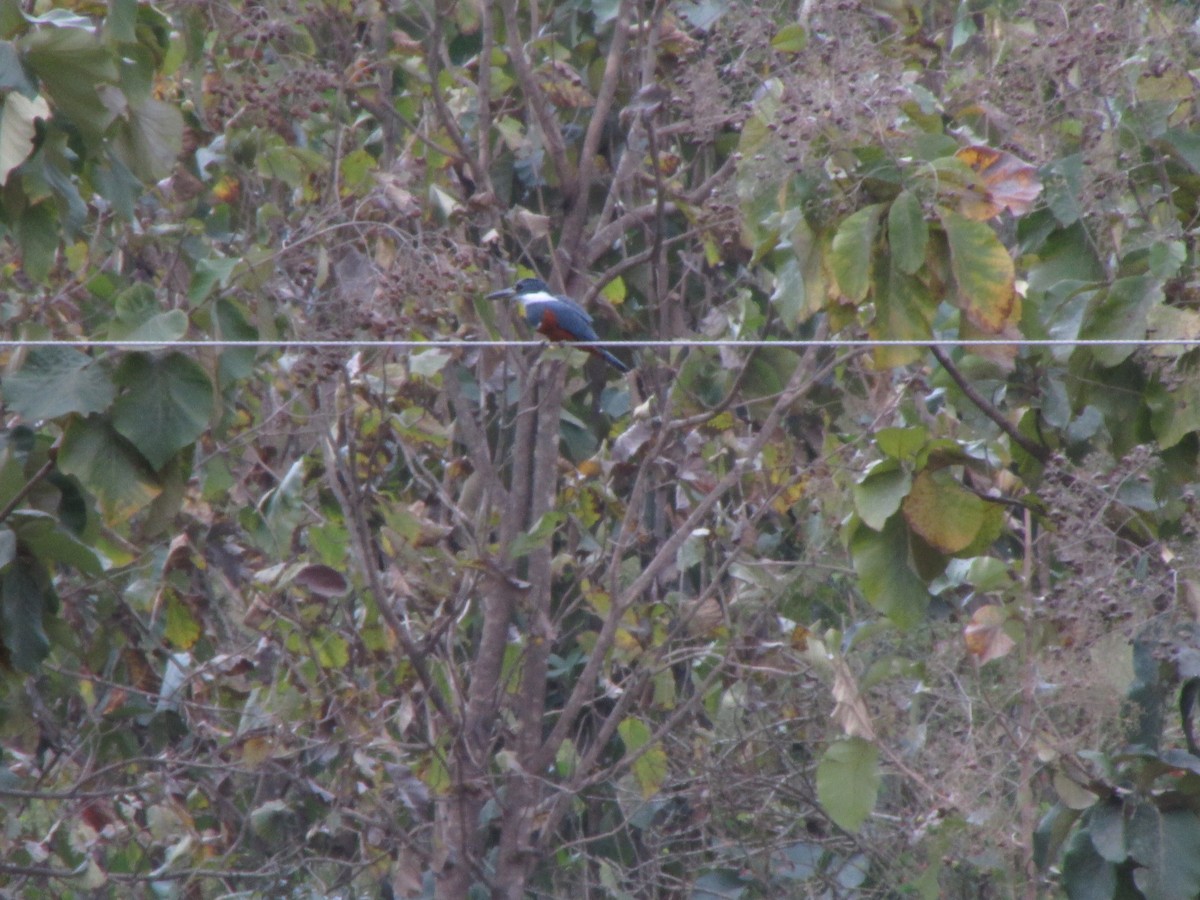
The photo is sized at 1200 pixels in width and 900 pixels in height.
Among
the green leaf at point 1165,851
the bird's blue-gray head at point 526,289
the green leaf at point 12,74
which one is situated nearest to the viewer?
the green leaf at point 12,74

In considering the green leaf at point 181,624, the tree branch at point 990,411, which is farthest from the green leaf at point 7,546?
the tree branch at point 990,411

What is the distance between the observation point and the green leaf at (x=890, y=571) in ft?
11.2

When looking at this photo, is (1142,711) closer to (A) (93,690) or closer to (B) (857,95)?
(B) (857,95)

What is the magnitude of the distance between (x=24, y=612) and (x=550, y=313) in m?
1.71

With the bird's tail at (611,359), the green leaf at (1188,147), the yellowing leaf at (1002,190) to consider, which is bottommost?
the bird's tail at (611,359)

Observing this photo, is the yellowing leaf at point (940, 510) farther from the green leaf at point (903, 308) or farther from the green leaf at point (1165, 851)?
the green leaf at point (1165, 851)

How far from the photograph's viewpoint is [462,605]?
180 inches

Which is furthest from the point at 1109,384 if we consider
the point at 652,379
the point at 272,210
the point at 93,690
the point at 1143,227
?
the point at 93,690

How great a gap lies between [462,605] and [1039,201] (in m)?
2.00

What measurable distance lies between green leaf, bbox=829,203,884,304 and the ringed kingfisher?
4.72ft

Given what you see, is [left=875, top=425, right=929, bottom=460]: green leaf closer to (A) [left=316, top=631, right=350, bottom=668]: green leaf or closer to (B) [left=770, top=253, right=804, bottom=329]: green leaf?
(B) [left=770, top=253, right=804, bottom=329]: green leaf

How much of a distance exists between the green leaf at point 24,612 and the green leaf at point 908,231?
70.5 inches

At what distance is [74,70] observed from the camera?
9.53 feet

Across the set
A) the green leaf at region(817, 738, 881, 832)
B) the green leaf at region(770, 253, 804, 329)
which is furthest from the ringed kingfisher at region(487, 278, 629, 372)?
the green leaf at region(817, 738, 881, 832)
